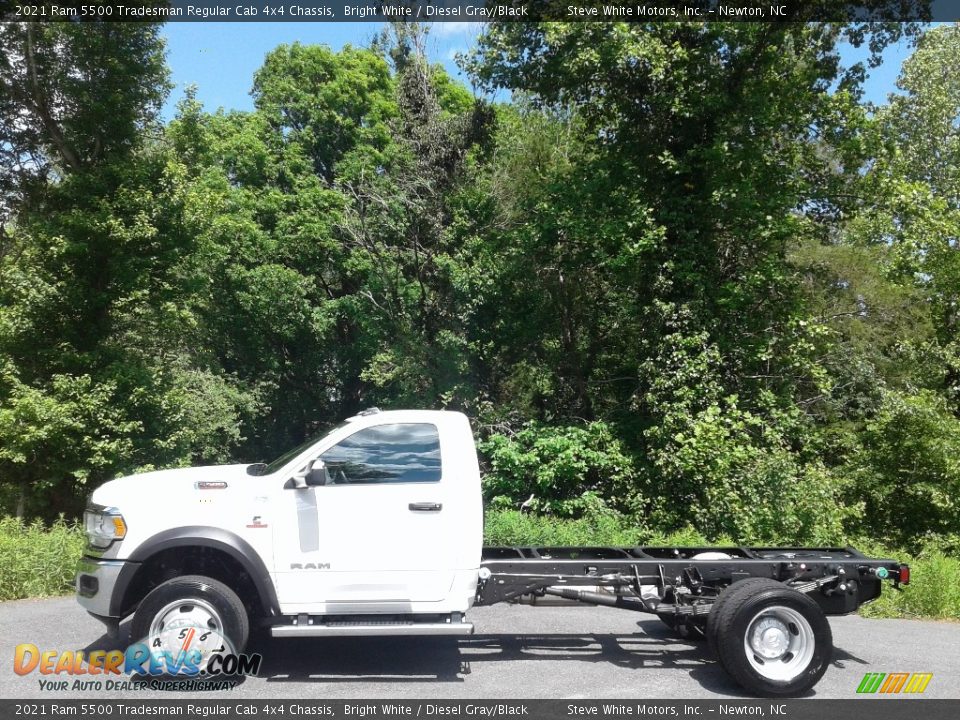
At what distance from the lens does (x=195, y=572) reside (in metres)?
6.59

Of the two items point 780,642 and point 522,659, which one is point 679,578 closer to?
point 780,642

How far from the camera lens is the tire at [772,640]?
20.6 ft

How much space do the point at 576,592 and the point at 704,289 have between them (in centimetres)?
995

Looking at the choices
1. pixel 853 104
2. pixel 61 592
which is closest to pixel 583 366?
pixel 853 104

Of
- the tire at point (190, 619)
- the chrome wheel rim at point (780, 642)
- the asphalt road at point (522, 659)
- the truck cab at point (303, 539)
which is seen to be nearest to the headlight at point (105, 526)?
the truck cab at point (303, 539)

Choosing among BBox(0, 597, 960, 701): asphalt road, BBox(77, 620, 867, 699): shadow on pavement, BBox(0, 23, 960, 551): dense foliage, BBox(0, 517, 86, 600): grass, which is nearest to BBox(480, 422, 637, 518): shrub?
BBox(0, 23, 960, 551): dense foliage

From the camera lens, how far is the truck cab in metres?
6.27

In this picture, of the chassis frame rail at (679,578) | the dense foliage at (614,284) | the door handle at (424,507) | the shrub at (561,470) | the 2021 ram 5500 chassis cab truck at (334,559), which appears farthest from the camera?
the shrub at (561,470)

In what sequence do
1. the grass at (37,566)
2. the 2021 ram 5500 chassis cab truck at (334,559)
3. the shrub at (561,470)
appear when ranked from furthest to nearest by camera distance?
the shrub at (561,470), the grass at (37,566), the 2021 ram 5500 chassis cab truck at (334,559)

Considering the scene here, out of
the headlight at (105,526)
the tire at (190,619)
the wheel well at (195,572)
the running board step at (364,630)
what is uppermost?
the headlight at (105,526)

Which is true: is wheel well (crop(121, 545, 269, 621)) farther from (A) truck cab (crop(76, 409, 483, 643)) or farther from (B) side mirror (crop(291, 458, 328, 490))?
(B) side mirror (crop(291, 458, 328, 490))
